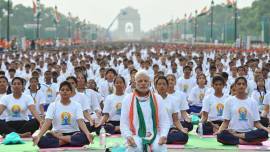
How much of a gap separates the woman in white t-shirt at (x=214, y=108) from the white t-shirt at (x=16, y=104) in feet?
10.6

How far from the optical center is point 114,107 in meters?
13.1

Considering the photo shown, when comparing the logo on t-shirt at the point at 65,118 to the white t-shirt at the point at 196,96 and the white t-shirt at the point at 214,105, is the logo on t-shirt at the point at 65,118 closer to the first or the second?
the white t-shirt at the point at 214,105

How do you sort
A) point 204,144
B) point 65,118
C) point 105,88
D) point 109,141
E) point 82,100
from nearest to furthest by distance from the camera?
point 65,118, point 204,144, point 109,141, point 82,100, point 105,88

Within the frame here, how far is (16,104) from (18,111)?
0.21 m

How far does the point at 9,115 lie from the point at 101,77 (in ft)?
19.5

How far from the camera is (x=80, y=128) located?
11289 millimetres

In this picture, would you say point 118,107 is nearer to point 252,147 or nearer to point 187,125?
point 187,125

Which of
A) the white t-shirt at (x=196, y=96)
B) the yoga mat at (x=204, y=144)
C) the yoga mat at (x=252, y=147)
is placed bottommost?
the yoga mat at (x=204, y=144)

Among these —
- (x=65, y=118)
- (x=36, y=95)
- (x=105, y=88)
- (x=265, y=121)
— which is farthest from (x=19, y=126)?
(x=265, y=121)

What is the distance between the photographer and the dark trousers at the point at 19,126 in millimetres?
13062

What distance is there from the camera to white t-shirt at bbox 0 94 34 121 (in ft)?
41.4

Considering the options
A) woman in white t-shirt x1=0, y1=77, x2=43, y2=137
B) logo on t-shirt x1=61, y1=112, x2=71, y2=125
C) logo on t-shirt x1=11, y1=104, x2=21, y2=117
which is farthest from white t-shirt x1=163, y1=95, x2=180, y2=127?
logo on t-shirt x1=11, y1=104, x2=21, y2=117

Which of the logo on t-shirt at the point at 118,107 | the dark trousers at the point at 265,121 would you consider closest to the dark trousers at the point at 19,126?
the logo on t-shirt at the point at 118,107

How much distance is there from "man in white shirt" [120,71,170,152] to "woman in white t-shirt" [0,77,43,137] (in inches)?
163
